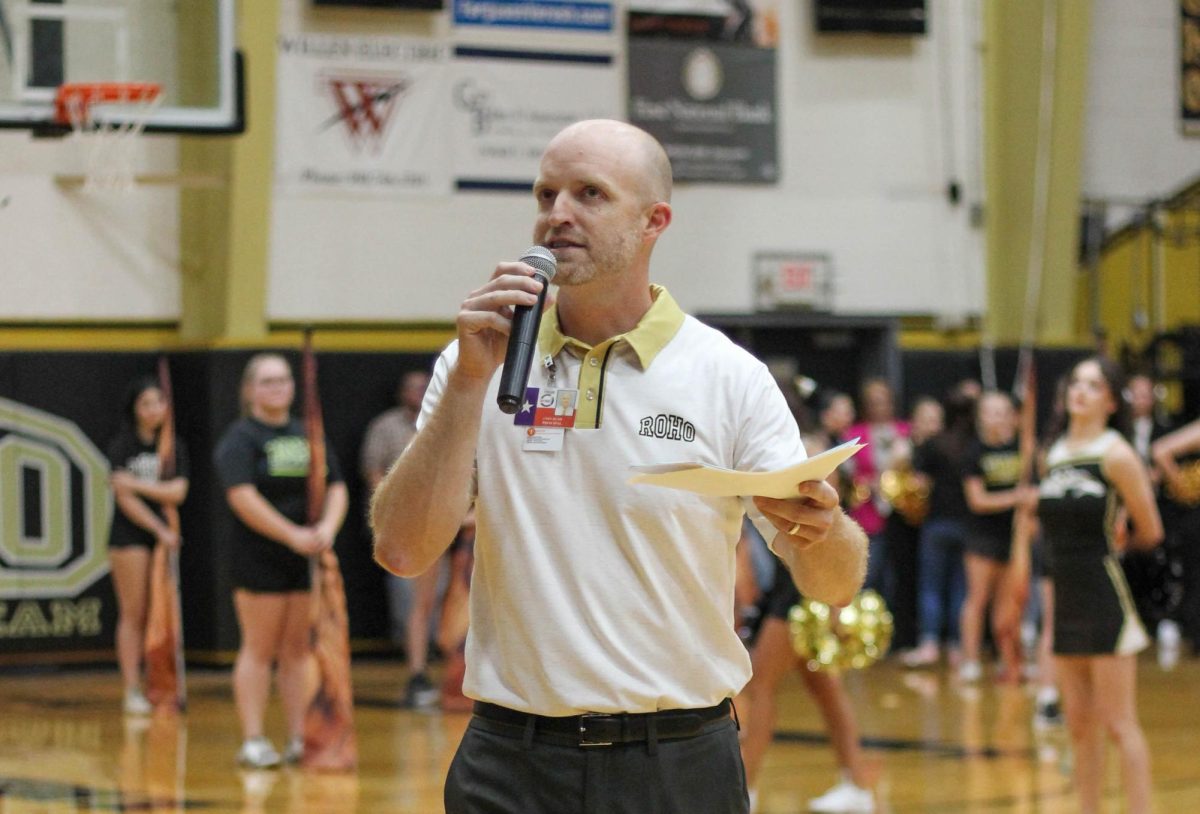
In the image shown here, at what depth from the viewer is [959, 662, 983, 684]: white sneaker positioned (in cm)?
1178

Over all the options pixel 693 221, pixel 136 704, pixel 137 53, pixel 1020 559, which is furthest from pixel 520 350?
pixel 693 221

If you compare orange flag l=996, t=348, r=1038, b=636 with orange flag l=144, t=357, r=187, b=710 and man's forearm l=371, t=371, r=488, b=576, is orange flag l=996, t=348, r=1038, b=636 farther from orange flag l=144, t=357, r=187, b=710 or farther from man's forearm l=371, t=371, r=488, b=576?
man's forearm l=371, t=371, r=488, b=576

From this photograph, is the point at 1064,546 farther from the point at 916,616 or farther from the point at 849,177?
the point at 849,177

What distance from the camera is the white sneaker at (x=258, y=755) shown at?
8305 millimetres

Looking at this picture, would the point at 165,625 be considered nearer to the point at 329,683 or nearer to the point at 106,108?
the point at 329,683

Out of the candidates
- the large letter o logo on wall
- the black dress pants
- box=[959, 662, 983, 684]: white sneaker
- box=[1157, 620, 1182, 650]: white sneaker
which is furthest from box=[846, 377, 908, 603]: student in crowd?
the black dress pants

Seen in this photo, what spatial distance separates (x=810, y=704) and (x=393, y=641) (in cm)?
346

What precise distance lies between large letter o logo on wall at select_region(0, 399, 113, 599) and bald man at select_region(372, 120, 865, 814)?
385 inches

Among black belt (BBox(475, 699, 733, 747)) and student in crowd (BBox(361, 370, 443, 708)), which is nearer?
black belt (BBox(475, 699, 733, 747))

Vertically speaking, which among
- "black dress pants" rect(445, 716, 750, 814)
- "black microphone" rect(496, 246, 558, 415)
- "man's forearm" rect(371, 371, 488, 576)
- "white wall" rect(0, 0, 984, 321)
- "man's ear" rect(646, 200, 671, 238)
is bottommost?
"black dress pants" rect(445, 716, 750, 814)

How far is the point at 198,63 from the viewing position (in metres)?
8.35

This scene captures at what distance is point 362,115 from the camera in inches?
510

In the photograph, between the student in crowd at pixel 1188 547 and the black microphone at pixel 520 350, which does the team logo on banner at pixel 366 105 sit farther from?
the black microphone at pixel 520 350

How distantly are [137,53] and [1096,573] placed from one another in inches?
198
